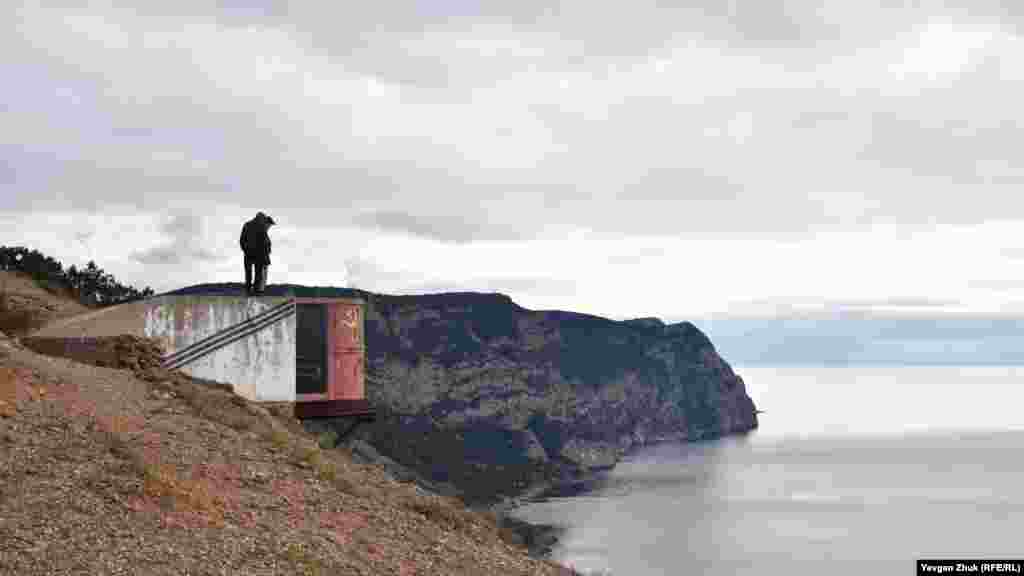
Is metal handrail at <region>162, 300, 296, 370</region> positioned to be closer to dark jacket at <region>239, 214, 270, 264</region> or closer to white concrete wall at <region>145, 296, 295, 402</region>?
white concrete wall at <region>145, 296, 295, 402</region>

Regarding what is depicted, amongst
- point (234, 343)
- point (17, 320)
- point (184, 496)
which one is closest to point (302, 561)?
point (184, 496)

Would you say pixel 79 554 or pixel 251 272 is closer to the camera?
pixel 79 554

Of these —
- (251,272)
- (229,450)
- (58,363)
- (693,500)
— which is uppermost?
(251,272)

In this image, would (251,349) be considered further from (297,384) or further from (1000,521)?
(1000,521)

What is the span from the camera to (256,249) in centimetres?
2498

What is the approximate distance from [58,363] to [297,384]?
6482mm

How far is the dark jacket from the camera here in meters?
24.8

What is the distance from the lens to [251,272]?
25.2 metres

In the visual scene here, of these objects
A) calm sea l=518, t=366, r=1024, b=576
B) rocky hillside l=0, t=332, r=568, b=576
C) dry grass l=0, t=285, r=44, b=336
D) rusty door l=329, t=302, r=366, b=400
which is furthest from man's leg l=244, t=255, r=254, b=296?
calm sea l=518, t=366, r=1024, b=576

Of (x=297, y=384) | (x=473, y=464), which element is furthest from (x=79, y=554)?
(x=473, y=464)

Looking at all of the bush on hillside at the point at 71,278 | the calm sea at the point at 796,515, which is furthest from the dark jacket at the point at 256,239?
the calm sea at the point at 796,515

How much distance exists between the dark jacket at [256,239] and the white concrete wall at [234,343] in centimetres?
214

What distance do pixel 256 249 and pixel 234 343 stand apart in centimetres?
336

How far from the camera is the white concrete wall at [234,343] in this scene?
2192 cm
